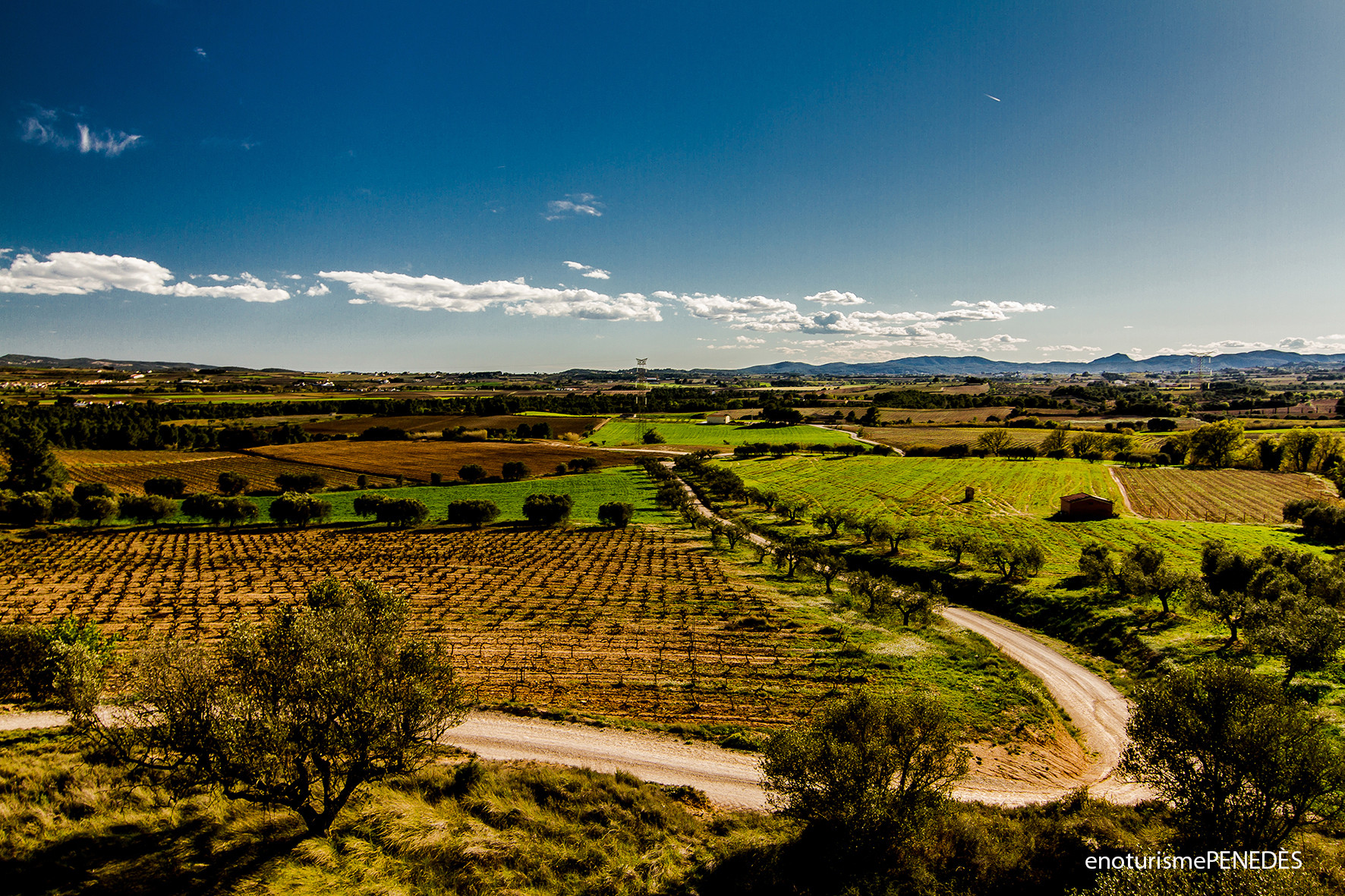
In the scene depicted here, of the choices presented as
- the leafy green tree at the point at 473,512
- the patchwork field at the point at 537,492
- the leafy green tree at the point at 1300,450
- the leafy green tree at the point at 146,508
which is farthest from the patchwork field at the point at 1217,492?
the leafy green tree at the point at 146,508

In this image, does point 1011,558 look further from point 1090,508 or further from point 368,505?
point 368,505

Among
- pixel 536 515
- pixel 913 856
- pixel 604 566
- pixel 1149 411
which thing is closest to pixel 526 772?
pixel 913 856

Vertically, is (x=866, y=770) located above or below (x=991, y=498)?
above

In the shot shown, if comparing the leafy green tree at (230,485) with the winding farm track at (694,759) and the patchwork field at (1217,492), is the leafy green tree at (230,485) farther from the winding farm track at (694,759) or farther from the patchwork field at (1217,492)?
the patchwork field at (1217,492)

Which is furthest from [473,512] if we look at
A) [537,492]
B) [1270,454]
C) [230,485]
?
[1270,454]

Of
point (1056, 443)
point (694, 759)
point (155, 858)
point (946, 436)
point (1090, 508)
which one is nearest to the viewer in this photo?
point (155, 858)

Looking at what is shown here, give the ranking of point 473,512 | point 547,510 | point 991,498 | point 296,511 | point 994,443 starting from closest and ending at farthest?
point 296,511
point 473,512
point 547,510
point 991,498
point 994,443
